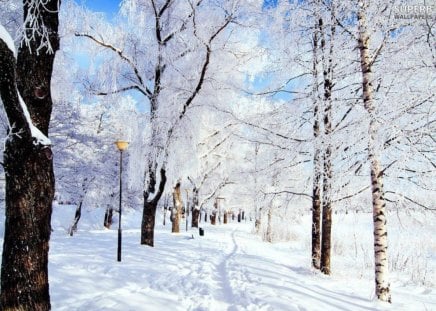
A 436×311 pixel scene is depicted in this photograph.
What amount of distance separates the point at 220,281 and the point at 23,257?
473 centimetres

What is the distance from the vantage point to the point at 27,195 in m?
4.40

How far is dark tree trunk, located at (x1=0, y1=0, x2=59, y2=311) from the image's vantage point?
429cm

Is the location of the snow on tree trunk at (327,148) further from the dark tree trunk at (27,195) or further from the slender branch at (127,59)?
the slender branch at (127,59)

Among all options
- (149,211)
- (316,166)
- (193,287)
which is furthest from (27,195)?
(149,211)

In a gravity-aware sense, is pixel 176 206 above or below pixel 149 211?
below

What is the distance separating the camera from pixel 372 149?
562 cm

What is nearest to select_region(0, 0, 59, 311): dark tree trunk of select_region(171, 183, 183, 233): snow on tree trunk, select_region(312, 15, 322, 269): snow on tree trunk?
select_region(312, 15, 322, 269): snow on tree trunk

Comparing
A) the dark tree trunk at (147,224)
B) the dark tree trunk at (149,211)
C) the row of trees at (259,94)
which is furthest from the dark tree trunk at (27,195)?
the dark tree trunk at (147,224)

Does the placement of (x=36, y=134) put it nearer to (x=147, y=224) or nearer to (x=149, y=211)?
(x=149, y=211)

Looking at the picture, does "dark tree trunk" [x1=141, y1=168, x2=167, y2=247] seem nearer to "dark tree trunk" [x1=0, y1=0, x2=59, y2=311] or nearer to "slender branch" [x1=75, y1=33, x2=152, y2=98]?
"slender branch" [x1=75, y1=33, x2=152, y2=98]

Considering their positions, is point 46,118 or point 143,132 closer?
point 46,118

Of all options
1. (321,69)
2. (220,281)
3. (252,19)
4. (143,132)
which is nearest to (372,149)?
(321,69)

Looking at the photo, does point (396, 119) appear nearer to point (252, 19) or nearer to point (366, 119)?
point (366, 119)

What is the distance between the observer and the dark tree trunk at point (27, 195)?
169 inches
